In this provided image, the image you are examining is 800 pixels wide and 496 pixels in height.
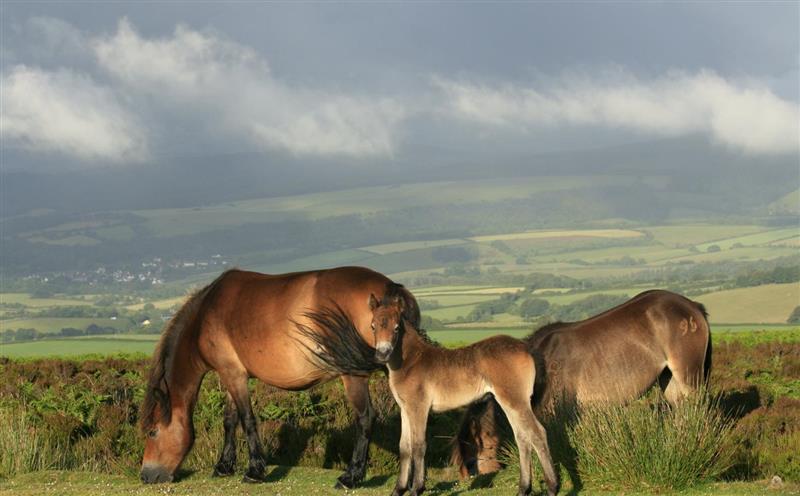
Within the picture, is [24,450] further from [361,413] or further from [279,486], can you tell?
[361,413]

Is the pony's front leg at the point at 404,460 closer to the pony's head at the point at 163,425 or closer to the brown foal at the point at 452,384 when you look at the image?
the brown foal at the point at 452,384

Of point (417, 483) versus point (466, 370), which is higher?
point (466, 370)

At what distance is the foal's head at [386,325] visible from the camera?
1062cm

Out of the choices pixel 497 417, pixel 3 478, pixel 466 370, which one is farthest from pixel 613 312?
pixel 3 478

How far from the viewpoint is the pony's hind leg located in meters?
14.1

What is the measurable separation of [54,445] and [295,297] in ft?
19.8

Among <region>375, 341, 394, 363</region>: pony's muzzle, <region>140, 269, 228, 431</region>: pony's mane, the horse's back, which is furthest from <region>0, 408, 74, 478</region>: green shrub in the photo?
the horse's back

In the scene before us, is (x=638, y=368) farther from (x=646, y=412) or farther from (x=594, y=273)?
(x=594, y=273)

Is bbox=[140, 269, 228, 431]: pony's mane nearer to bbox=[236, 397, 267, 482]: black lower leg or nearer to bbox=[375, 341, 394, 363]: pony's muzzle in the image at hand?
bbox=[236, 397, 267, 482]: black lower leg

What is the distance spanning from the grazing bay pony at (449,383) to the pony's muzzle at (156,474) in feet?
12.8

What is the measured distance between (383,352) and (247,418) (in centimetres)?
383

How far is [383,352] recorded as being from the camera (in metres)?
10.6

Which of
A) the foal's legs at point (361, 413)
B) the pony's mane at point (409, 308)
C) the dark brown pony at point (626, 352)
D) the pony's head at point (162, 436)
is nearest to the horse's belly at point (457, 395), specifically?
the pony's mane at point (409, 308)

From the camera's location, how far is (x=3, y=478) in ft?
47.1
